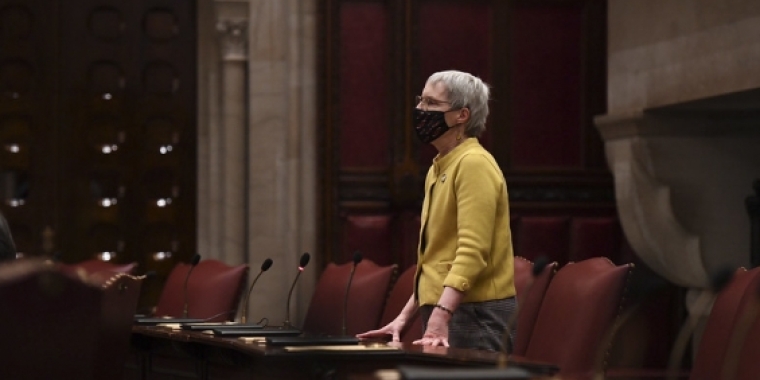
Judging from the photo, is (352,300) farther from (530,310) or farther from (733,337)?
(733,337)

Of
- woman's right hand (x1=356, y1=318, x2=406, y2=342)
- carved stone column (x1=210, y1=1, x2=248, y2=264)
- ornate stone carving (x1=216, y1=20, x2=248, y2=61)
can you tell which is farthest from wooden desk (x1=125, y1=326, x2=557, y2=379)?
ornate stone carving (x1=216, y1=20, x2=248, y2=61)

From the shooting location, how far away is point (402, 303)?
516 cm

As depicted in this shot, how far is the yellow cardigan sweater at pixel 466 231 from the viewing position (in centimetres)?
377

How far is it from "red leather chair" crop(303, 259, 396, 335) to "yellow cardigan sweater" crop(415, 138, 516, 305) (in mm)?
1264

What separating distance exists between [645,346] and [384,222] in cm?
167

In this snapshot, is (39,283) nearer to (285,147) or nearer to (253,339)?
(253,339)

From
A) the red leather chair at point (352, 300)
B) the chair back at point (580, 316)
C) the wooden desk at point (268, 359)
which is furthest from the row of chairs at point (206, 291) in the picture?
the chair back at point (580, 316)

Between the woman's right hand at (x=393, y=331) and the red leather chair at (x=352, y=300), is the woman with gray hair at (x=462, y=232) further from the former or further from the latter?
the red leather chair at (x=352, y=300)

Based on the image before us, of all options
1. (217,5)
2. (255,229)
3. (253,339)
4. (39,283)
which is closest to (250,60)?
(217,5)

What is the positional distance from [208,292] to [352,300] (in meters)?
0.94

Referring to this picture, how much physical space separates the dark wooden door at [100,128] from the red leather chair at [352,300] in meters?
2.93

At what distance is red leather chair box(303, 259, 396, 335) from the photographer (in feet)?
17.5

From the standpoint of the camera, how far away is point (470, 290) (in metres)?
3.88

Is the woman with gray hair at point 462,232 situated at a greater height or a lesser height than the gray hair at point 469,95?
lesser
